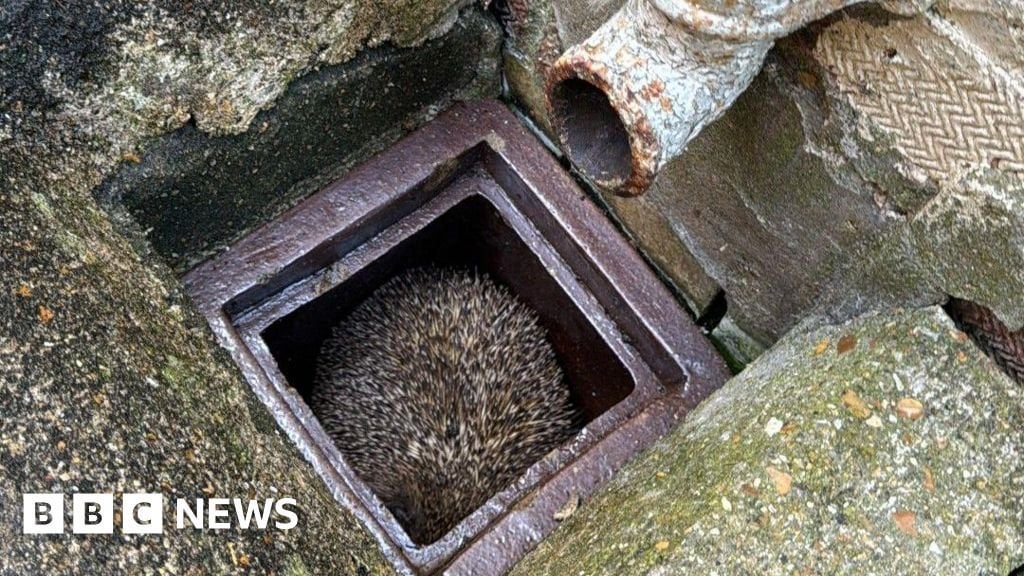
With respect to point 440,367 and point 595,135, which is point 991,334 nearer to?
point 595,135

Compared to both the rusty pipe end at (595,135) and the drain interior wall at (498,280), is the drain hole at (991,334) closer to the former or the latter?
the rusty pipe end at (595,135)

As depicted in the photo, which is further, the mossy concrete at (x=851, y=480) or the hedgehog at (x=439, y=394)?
the hedgehog at (x=439, y=394)

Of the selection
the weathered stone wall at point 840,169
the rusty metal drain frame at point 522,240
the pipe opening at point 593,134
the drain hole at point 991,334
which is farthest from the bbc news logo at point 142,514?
the drain hole at point 991,334

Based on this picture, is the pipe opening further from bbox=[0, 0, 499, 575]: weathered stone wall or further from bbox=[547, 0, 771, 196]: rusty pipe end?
bbox=[0, 0, 499, 575]: weathered stone wall

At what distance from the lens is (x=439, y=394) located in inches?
122

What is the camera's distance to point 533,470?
268cm

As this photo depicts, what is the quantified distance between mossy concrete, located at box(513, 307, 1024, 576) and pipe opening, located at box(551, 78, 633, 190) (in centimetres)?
64

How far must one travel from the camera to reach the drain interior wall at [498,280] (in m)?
3.11

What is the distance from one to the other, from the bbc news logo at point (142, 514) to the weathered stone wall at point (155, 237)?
2cm

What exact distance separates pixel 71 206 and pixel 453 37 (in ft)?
4.04

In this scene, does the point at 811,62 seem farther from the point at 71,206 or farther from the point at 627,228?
the point at 71,206

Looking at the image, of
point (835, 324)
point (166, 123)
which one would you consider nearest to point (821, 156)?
point (835, 324)

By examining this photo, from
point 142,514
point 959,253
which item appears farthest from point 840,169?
point 142,514

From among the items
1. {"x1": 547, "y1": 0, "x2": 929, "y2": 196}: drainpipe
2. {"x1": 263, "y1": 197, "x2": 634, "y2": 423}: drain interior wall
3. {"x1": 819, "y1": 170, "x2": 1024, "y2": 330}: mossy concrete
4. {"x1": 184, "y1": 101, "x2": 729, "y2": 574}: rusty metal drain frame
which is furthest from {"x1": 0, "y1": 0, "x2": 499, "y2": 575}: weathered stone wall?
{"x1": 819, "y1": 170, "x2": 1024, "y2": 330}: mossy concrete
